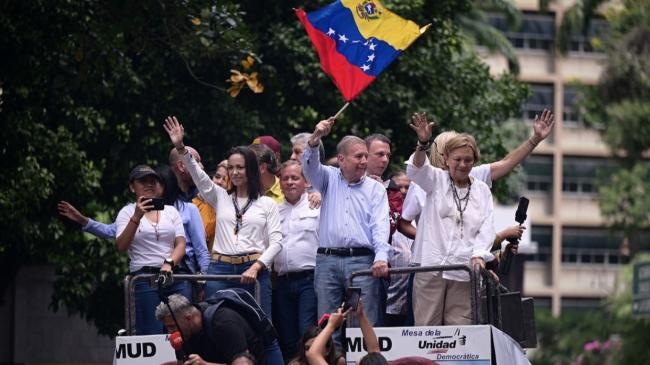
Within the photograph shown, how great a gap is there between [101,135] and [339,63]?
12.0m

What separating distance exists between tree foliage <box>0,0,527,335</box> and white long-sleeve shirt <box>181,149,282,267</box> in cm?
669

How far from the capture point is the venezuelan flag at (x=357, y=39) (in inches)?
614

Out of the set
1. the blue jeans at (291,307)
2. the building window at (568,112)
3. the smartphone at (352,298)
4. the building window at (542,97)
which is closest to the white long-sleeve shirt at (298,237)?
the blue jeans at (291,307)

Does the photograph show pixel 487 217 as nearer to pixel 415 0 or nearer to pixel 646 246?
pixel 415 0

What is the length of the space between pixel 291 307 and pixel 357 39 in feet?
9.83

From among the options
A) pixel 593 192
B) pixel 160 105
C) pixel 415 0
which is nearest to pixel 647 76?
pixel 415 0

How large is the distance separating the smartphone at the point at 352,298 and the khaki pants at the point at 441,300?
88 centimetres

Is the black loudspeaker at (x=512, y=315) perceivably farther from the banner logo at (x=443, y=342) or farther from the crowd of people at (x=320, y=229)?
the banner logo at (x=443, y=342)

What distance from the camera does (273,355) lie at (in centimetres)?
1295

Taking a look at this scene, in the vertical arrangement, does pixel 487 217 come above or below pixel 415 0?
below

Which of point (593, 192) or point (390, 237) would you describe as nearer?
point (390, 237)

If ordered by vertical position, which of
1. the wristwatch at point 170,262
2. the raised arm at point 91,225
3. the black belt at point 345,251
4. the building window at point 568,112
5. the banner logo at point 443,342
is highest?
the building window at point 568,112

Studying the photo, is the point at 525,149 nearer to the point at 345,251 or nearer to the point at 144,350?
the point at 345,251

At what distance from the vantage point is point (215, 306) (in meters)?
12.2
